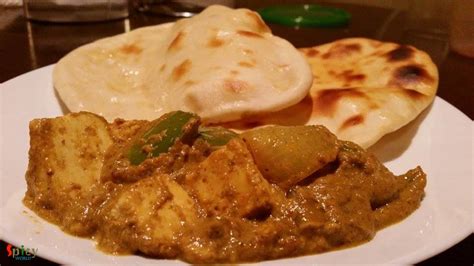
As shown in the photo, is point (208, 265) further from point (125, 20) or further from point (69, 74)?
point (125, 20)

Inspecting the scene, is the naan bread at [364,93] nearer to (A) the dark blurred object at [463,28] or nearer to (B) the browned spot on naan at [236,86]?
(B) the browned spot on naan at [236,86]

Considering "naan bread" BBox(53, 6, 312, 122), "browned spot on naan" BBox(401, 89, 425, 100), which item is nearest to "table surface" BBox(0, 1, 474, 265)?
"browned spot on naan" BBox(401, 89, 425, 100)

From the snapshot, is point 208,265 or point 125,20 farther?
point 125,20

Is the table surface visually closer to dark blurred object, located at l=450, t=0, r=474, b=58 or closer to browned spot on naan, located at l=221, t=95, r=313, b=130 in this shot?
dark blurred object, located at l=450, t=0, r=474, b=58

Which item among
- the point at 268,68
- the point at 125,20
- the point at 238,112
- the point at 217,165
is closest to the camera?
the point at 217,165

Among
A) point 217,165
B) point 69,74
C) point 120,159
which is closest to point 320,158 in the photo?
point 217,165

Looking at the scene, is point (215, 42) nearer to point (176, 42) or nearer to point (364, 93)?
point (176, 42)

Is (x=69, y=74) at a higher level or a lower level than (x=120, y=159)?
lower
